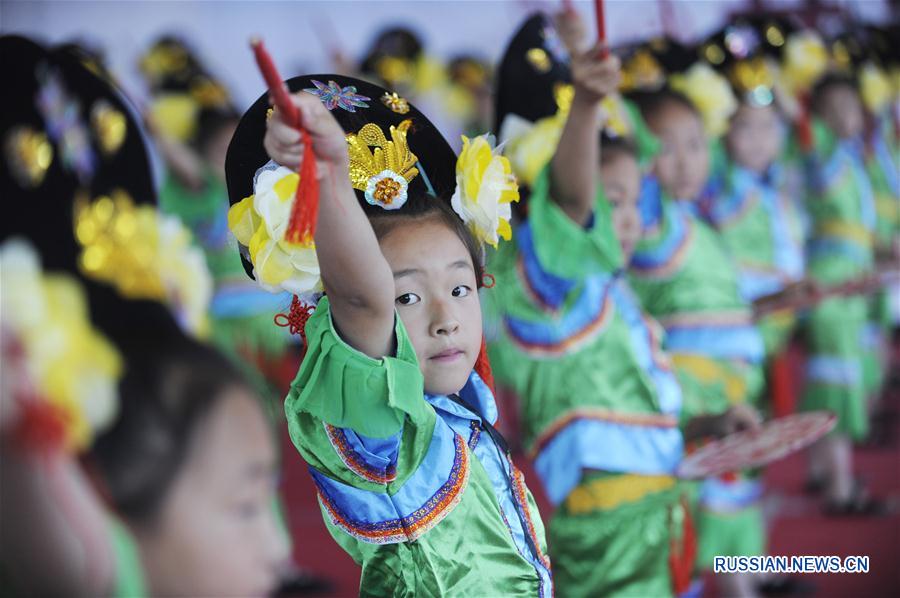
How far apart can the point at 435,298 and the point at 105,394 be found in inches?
16.8

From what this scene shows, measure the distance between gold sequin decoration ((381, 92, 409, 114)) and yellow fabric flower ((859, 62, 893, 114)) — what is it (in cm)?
364

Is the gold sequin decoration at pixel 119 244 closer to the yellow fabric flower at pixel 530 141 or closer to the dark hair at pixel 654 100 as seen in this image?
the yellow fabric flower at pixel 530 141

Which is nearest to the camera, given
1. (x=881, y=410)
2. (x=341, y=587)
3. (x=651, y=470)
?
(x=651, y=470)

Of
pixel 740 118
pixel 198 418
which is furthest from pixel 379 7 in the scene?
pixel 198 418

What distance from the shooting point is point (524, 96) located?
90.4 inches

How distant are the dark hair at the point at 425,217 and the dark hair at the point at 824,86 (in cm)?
332

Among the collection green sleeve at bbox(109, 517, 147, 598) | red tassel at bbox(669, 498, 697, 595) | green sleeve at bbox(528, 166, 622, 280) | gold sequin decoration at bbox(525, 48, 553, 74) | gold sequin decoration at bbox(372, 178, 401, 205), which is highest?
gold sequin decoration at bbox(525, 48, 553, 74)

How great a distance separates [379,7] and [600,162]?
2.59 meters

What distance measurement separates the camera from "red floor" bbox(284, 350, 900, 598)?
3211mm

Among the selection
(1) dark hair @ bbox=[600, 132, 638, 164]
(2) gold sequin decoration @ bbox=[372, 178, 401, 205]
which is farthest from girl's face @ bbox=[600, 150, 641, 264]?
(2) gold sequin decoration @ bbox=[372, 178, 401, 205]

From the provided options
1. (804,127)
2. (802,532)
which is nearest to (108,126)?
(802,532)

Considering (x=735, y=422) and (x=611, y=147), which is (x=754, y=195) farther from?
(x=735, y=422)

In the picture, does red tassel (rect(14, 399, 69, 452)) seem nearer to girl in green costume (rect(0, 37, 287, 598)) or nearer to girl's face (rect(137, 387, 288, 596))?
girl in green costume (rect(0, 37, 287, 598))

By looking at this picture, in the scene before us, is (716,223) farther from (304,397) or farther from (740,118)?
(304,397)
